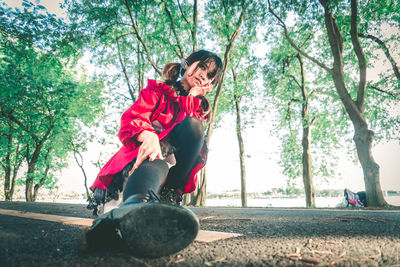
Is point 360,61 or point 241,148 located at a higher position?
point 360,61

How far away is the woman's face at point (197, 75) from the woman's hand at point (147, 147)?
30.1 inches

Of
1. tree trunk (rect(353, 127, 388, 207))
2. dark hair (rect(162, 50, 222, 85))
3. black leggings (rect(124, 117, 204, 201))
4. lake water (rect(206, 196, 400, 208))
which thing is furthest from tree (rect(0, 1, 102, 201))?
tree trunk (rect(353, 127, 388, 207))

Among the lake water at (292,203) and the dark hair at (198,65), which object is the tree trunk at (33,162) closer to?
the lake water at (292,203)

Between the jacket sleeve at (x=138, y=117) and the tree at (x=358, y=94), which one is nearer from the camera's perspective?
the jacket sleeve at (x=138, y=117)

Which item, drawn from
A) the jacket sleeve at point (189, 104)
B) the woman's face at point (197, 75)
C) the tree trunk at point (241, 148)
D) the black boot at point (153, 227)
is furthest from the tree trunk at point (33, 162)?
the black boot at point (153, 227)

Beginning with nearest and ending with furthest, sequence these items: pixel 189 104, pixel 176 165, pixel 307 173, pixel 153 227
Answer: pixel 153 227, pixel 176 165, pixel 189 104, pixel 307 173

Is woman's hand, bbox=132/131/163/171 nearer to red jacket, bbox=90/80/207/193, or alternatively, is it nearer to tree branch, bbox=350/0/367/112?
red jacket, bbox=90/80/207/193

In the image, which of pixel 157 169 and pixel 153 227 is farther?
pixel 157 169

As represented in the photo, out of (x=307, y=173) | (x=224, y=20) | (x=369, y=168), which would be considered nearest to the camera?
(x=369, y=168)

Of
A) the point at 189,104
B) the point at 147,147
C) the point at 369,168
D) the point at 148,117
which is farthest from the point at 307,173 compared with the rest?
the point at 147,147

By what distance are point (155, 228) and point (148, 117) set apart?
2.72 feet

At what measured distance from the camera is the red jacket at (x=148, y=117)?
1.37m

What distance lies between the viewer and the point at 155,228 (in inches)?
33.1

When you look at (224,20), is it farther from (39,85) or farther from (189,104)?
(39,85)
